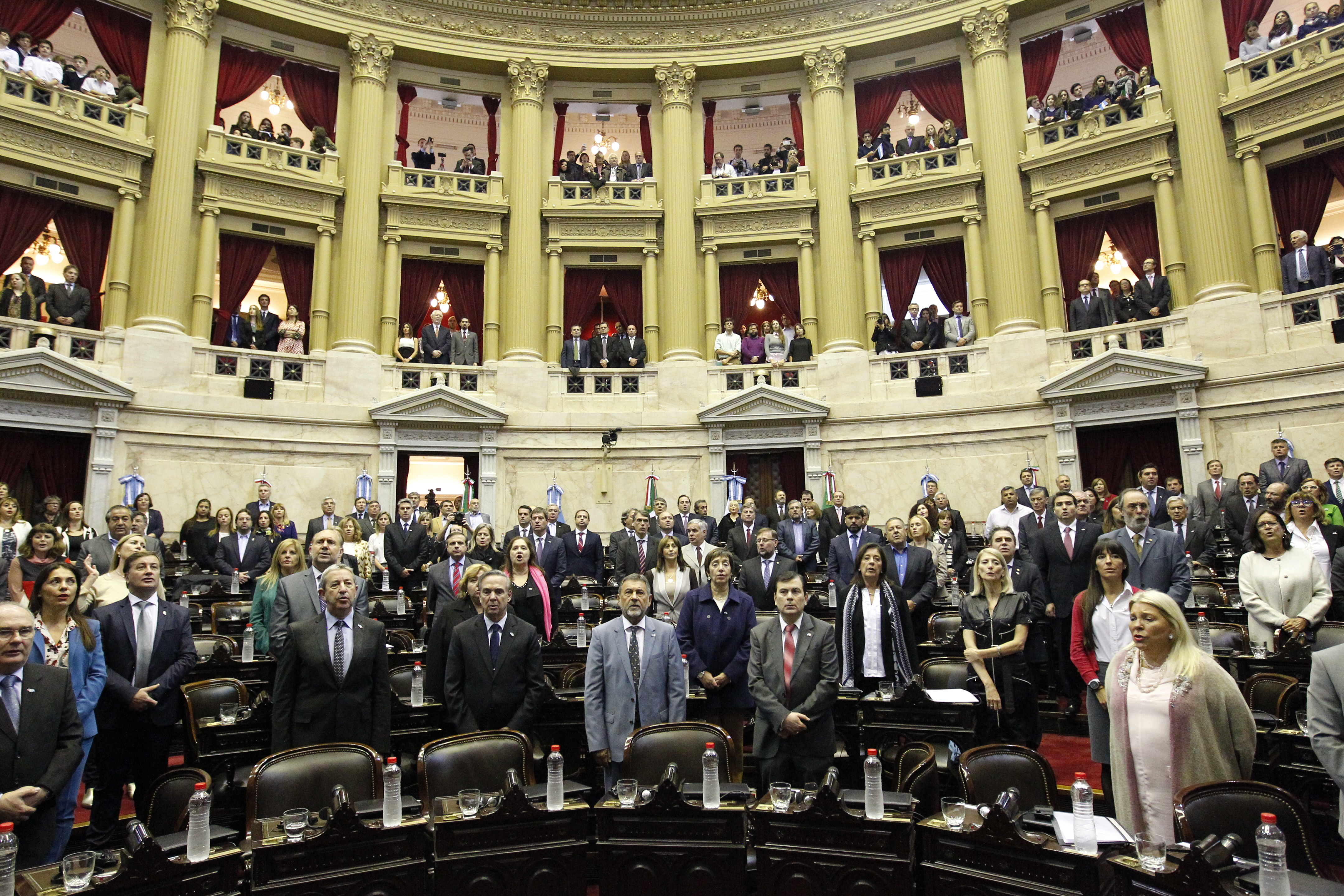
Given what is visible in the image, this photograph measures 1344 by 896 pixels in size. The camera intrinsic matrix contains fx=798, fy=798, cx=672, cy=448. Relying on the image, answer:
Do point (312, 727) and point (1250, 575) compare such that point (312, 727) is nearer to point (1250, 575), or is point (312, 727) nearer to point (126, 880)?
point (126, 880)

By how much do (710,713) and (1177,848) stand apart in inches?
108

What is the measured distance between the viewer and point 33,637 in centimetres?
347

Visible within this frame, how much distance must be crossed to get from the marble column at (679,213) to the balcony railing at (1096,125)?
6.21 meters

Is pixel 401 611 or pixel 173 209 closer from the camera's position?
pixel 401 611

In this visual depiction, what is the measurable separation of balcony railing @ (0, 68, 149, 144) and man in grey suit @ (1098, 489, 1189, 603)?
15.3 m

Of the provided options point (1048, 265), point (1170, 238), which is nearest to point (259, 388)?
point (1048, 265)

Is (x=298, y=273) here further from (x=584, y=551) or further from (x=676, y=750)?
(x=676, y=750)

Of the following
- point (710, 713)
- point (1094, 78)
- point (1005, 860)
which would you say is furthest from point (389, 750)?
point (1094, 78)

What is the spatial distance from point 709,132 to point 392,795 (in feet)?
50.9

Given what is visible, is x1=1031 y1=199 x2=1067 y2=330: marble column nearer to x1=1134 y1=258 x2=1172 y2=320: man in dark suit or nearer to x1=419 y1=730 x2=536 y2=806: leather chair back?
x1=1134 y1=258 x2=1172 y2=320: man in dark suit

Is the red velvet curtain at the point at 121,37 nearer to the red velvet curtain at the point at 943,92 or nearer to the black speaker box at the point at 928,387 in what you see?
the red velvet curtain at the point at 943,92

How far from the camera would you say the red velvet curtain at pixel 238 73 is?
14414 millimetres

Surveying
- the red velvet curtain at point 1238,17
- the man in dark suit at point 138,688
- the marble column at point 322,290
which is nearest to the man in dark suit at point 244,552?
the man in dark suit at point 138,688

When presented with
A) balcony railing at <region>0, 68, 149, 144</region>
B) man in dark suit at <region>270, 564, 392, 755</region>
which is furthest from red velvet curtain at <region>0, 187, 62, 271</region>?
man in dark suit at <region>270, 564, 392, 755</region>
